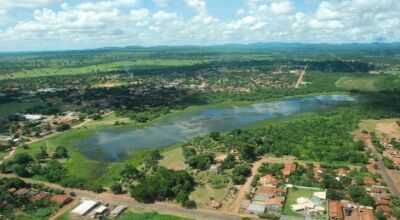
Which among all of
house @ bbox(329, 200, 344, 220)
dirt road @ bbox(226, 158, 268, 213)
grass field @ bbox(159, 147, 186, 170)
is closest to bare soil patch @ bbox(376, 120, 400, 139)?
dirt road @ bbox(226, 158, 268, 213)

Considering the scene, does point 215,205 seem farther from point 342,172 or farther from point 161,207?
point 342,172

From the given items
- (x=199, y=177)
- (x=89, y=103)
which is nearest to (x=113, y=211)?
(x=199, y=177)

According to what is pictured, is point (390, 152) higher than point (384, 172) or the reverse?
higher

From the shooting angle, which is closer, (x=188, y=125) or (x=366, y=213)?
(x=366, y=213)

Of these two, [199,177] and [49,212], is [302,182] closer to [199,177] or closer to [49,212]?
[199,177]

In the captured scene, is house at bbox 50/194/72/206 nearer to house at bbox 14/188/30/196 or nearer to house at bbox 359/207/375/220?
house at bbox 14/188/30/196

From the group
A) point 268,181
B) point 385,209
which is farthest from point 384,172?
point 268,181
